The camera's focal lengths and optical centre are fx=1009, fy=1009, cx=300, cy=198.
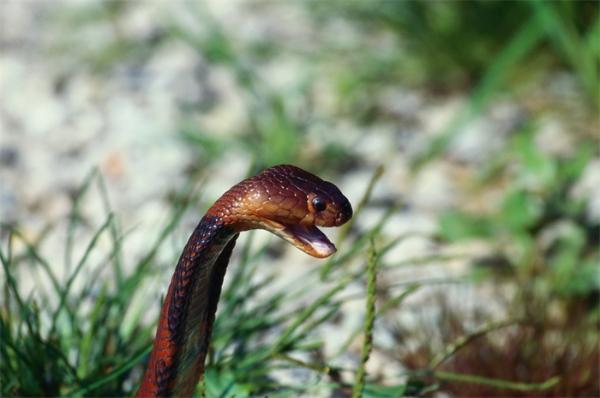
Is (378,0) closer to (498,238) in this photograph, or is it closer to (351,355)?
(498,238)

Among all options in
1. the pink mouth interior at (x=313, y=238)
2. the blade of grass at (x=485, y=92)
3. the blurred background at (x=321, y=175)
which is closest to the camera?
the pink mouth interior at (x=313, y=238)

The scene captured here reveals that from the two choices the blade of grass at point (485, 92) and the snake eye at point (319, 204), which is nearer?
the snake eye at point (319, 204)

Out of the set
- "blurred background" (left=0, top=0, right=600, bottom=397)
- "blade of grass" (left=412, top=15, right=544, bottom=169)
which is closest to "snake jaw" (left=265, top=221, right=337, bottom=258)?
"blurred background" (left=0, top=0, right=600, bottom=397)

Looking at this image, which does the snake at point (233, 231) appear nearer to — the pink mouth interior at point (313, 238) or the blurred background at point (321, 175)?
the pink mouth interior at point (313, 238)

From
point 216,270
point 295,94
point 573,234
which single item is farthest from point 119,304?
point 295,94

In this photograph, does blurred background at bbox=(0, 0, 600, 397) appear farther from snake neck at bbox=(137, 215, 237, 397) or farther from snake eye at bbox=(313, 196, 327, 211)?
snake eye at bbox=(313, 196, 327, 211)

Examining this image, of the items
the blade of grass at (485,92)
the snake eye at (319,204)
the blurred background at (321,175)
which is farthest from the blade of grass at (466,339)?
the blade of grass at (485,92)

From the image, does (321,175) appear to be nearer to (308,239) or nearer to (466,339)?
(466,339)
